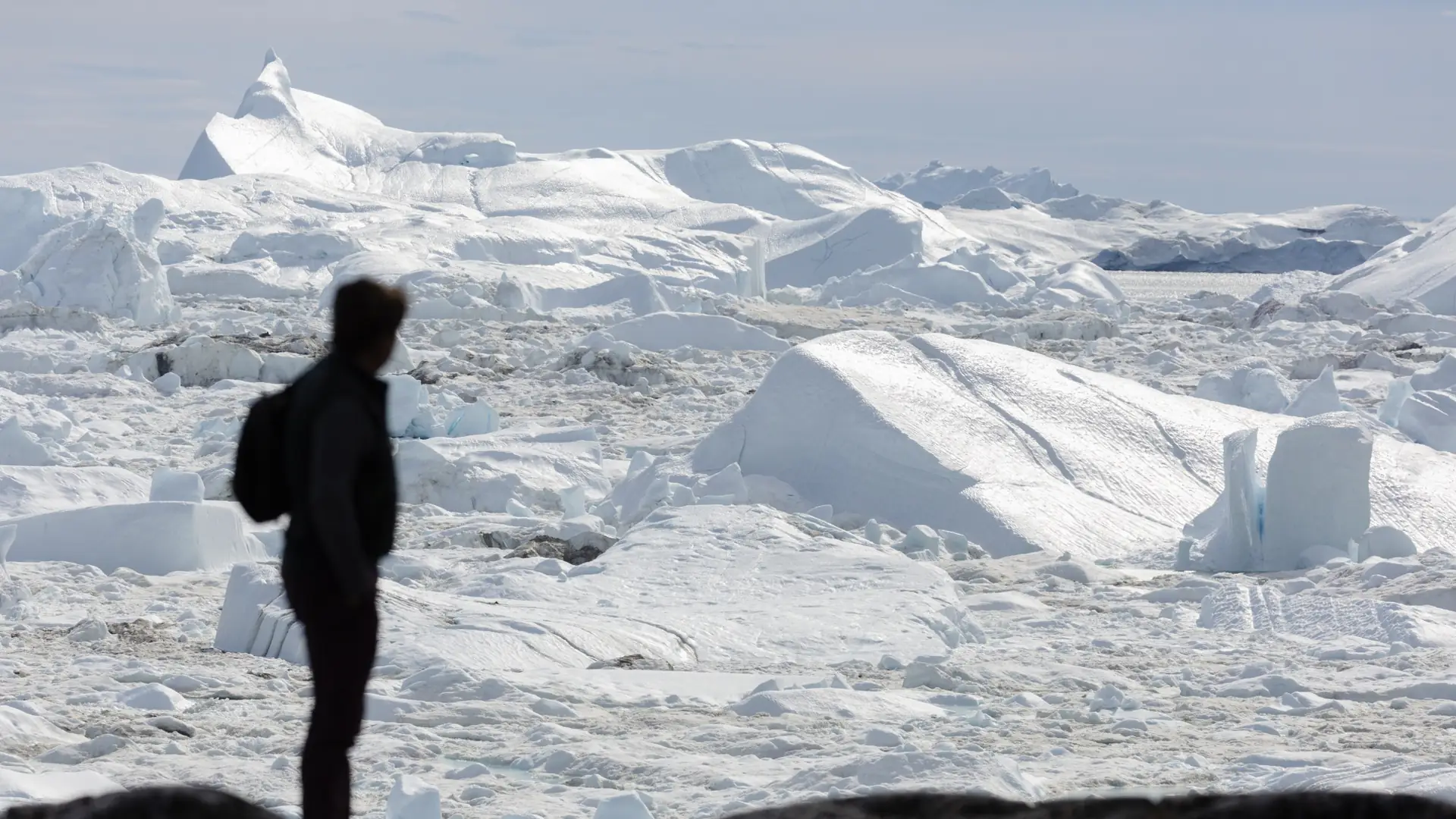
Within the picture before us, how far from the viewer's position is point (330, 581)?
2318mm

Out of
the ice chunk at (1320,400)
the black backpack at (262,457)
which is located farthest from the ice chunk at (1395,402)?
the black backpack at (262,457)

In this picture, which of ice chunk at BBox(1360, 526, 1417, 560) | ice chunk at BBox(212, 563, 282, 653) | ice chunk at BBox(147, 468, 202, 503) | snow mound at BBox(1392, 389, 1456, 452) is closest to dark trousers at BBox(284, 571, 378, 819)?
ice chunk at BBox(212, 563, 282, 653)

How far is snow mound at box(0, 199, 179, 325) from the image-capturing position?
76.0 ft

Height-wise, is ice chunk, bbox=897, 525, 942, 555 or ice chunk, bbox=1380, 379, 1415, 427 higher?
ice chunk, bbox=1380, 379, 1415, 427

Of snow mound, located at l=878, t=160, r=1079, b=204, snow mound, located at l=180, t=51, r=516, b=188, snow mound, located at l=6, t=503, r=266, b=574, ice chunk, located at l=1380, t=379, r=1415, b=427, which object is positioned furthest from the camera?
snow mound, located at l=878, t=160, r=1079, b=204

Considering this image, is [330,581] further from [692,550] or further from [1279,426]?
[1279,426]

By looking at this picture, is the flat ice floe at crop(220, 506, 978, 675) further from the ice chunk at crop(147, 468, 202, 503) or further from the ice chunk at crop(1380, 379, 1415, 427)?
the ice chunk at crop(1380, 379, 1415, 427)

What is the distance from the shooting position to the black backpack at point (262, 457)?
2330 millimetres

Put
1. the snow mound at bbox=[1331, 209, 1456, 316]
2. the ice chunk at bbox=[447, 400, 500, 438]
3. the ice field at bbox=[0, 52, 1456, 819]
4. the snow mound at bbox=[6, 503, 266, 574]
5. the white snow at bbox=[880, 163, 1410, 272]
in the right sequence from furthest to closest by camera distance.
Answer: the white snow at bbox=[880, 163, 1410, 272], the snow mound at bbox=[1331, 209, 1456, 316], the ice chunk at bbox=[447, 400, 500, 438], the snow mound at bbox=[6, 503, 266, 574], the ice field at bbox=[0, 52, 1456, 819]

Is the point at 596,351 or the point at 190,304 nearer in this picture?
the point at 596,351

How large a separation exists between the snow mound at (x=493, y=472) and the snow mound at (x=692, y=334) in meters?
9.11

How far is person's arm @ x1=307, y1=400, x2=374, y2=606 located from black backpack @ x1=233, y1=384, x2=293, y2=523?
82mm

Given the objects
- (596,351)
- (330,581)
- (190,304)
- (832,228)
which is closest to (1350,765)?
(330,581)

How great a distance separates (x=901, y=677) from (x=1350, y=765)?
6.29ft
